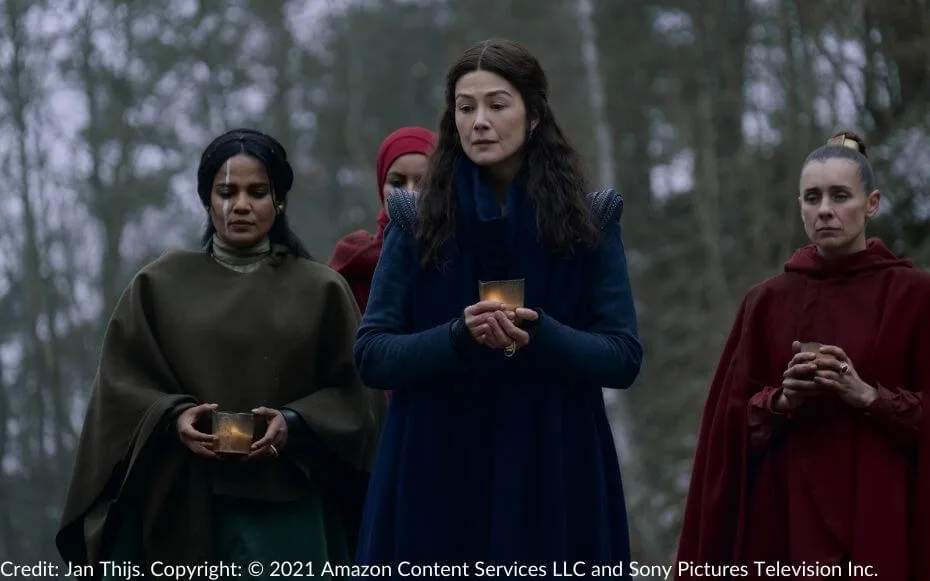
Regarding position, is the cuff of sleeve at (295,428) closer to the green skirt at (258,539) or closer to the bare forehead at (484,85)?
the green skirt at (258,539)

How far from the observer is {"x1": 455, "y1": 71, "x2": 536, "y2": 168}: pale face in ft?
20.9

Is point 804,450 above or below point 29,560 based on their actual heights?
above

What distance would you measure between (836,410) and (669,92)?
61.9 feet

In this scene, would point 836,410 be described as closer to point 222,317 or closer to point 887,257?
point 887,257

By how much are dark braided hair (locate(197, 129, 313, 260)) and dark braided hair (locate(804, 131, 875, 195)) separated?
1863mm

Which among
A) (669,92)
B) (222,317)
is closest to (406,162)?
(222,317)

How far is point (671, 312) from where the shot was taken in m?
23.6

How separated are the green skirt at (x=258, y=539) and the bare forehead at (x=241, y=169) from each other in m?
1.13

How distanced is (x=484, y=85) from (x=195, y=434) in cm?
159

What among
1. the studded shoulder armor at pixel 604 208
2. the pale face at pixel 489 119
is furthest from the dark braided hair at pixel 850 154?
the pale face at pixel 489 119

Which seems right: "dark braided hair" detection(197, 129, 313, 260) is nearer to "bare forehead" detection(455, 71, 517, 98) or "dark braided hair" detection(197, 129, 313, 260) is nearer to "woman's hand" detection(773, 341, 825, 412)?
"bare forehead" detection(455, 71, 517, 98)

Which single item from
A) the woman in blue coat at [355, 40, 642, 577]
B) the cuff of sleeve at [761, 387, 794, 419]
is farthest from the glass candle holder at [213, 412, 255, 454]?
the cuff of sleeve at [761, 387, 794, 419]

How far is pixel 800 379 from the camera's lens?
6.74 meters

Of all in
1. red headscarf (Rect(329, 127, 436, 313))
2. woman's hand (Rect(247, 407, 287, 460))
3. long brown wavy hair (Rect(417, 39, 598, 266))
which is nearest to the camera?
long brown wavy hair (Rect(417, 39, 598, 266))
